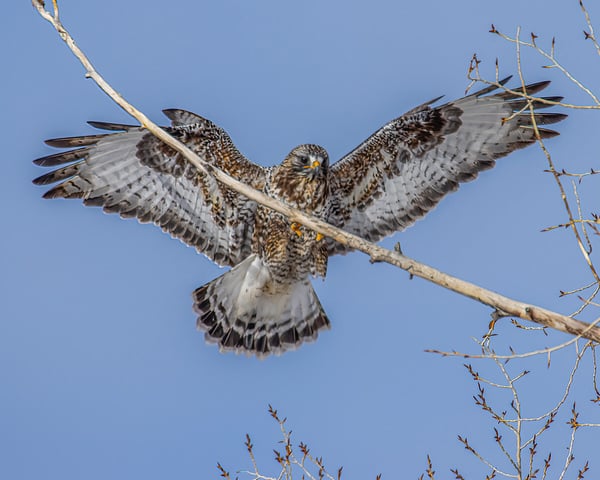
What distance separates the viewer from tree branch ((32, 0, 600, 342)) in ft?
16.1

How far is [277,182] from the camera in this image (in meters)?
8.02

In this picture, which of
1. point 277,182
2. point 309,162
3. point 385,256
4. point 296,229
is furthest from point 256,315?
point 385,256

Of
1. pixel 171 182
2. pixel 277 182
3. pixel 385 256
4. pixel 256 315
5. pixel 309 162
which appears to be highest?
pixel 309 162

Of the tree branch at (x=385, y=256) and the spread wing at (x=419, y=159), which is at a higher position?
the spread wing at (x=419, y=159)

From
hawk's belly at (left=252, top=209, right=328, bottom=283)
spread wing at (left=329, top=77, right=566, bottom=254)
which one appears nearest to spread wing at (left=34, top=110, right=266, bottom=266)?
hawk's belly at (left=252, top=209, right=328, bottom=283)

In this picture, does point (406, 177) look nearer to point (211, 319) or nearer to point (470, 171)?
point (470, 171)

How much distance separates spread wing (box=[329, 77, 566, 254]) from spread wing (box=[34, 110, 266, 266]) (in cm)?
93

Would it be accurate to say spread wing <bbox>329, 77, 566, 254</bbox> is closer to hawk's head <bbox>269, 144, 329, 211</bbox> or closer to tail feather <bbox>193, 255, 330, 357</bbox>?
hawk's head <bbox>269, 144, 329, 211</bbox>

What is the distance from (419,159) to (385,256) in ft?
9.78

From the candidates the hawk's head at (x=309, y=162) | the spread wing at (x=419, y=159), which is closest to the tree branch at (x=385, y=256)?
the hawk's head at (x=309, y=162)

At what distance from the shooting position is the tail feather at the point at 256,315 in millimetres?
8758

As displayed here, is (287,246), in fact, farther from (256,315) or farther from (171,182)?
(171,182)

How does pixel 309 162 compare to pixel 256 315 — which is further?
pixel 256 315

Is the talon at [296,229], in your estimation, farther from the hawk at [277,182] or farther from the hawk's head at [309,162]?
the hawk's head at [309,162]
